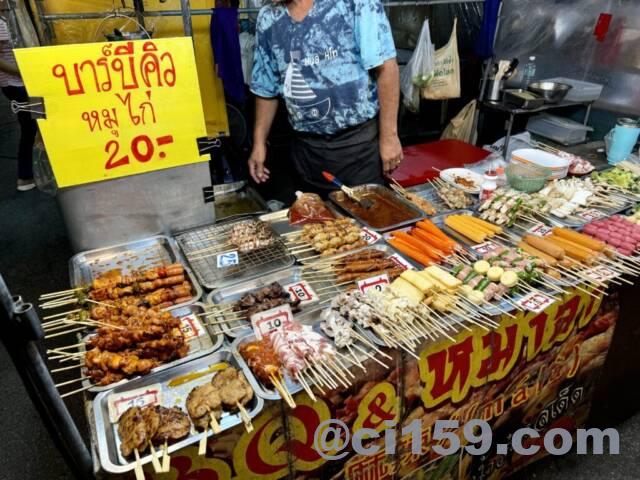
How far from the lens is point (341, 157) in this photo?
12.5 ft

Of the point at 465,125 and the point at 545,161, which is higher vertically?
the point at 545,161

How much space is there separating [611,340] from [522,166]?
4.80 feet

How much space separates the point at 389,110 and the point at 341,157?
0.57 meters

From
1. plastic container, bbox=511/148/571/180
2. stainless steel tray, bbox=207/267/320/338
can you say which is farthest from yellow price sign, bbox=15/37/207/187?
plastic container, bbox=511/148/571/180

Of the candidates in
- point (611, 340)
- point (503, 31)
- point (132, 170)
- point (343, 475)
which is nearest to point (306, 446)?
point (343, 475)

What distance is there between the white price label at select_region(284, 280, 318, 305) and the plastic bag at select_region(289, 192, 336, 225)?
748 millimetres

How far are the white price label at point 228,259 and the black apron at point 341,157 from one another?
1.45 m

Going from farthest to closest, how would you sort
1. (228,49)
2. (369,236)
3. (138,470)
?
(228,49) < (369,236) < (138,470)

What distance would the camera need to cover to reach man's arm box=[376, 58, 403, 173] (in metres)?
3.53

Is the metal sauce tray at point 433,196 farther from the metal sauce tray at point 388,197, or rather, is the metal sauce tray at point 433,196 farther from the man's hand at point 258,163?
the man's hand at point 258,163

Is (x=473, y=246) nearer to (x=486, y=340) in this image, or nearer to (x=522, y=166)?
(x=486, y=340)

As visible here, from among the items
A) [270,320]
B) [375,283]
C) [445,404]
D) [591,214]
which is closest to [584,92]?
[591,214]

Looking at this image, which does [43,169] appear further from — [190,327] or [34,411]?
[34,411]

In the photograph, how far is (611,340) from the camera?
2.96 m
